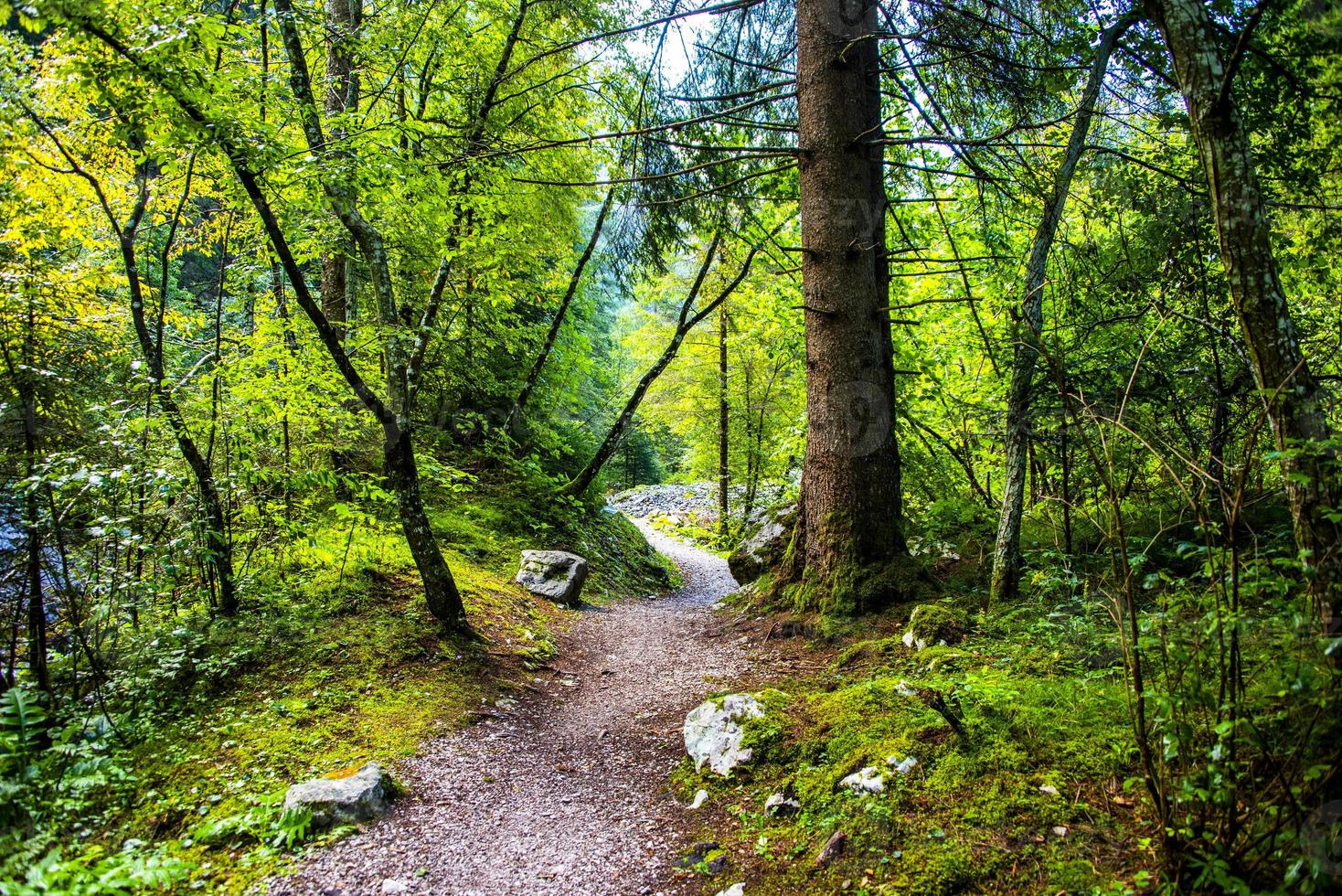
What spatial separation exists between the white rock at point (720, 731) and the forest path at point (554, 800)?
0.27 meters

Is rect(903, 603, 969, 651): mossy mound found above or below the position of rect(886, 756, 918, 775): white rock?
above

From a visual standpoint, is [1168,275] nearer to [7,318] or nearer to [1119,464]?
[1119,464]

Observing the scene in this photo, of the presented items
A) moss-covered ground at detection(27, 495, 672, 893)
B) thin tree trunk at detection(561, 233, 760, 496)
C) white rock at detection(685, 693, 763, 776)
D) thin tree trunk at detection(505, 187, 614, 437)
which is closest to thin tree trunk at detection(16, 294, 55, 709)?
moss-covered ground at detection(27, 495, 672, 893)

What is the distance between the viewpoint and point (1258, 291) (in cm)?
201

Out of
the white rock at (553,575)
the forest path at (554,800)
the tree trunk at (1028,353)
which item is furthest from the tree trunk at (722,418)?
the tree trunk at (1028,353)

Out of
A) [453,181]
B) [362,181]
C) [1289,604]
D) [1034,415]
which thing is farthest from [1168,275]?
[453,181]

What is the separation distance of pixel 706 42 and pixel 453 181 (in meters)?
3.17

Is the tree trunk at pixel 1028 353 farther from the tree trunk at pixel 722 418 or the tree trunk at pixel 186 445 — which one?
the tree trunk at pixel 722 418

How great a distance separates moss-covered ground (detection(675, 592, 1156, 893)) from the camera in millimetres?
2205

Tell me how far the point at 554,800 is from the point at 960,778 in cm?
228

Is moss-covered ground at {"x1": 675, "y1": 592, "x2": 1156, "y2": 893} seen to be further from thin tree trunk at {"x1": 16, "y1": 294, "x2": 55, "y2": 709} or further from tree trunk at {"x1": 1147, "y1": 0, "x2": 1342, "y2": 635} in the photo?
thin tree trunk at {"x1": 16, "y1": 294, "x2": 55, "y2": 709}

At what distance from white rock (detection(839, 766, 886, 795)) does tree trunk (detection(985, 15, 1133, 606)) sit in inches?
84.9

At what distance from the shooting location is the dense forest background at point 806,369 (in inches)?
78.7

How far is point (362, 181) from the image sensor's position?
4660 mm
